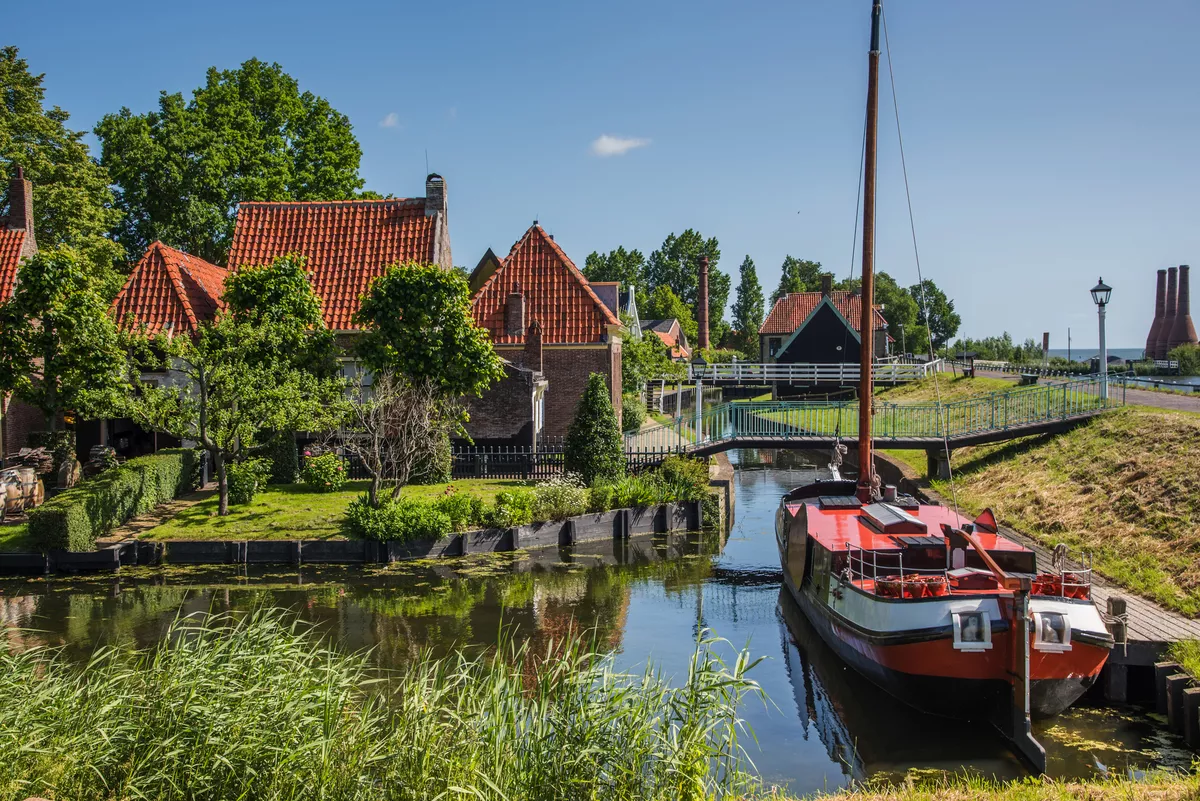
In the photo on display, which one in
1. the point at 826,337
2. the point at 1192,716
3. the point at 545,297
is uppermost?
the point at 545,297

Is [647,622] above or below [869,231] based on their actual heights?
below

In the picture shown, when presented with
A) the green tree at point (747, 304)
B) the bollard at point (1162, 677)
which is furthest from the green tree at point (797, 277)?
the bollard at point (1162, 677)

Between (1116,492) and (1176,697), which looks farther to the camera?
(1116,492)

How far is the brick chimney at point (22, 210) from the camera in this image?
2980cm

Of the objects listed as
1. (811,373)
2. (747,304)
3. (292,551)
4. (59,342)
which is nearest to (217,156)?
(59,342)

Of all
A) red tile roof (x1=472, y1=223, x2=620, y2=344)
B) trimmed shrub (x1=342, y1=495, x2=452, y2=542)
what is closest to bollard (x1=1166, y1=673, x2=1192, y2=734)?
trimmed shrub (x1=342, y1=495, x2=452, y2=542)

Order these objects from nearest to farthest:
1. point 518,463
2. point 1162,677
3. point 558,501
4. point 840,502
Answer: point 1162,677 → point 840,502 → point 558,501 → point 518,463

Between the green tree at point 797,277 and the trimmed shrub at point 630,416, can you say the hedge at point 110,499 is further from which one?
the green tree at point 797,277

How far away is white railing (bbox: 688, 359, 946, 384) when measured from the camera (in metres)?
47.2

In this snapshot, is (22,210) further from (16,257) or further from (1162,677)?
(1162,677)

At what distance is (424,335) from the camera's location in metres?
24.0

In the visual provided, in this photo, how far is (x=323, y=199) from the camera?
4109 cm

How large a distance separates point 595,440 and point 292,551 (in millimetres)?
8391

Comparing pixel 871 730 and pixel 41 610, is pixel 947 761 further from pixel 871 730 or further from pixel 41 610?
pixel 41 610
